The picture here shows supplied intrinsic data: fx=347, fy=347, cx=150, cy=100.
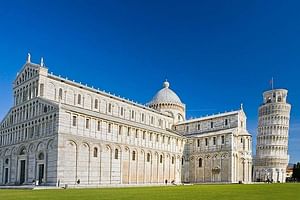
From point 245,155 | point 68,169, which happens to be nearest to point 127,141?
point 68,169

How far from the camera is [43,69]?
5803cm

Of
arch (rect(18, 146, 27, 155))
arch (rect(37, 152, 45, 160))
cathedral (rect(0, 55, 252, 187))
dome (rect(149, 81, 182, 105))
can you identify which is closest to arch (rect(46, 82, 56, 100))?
cathedral (rect(0, 55, 252, 187))

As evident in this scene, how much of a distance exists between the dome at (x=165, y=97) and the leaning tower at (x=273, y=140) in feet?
125

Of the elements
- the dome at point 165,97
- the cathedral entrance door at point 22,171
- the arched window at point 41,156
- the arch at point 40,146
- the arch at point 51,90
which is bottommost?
the cathedral entrance door at point 22,171

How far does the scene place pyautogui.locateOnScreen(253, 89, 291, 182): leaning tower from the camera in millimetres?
113250

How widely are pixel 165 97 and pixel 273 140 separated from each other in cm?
4400

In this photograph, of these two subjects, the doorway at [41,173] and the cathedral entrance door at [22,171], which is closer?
the doorway at [41,173]

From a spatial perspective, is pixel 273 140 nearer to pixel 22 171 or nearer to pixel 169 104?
pixel 169 104

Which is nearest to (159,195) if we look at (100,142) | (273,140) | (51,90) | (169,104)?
(100,142)

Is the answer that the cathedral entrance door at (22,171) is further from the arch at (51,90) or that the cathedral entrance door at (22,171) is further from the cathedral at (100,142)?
the arch at (51,90)

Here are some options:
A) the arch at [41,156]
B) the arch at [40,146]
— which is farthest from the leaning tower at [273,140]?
the arch at [40,146]

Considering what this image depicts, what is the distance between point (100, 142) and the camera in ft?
190

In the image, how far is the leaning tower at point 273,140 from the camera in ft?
372

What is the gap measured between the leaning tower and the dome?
38.1 meters
